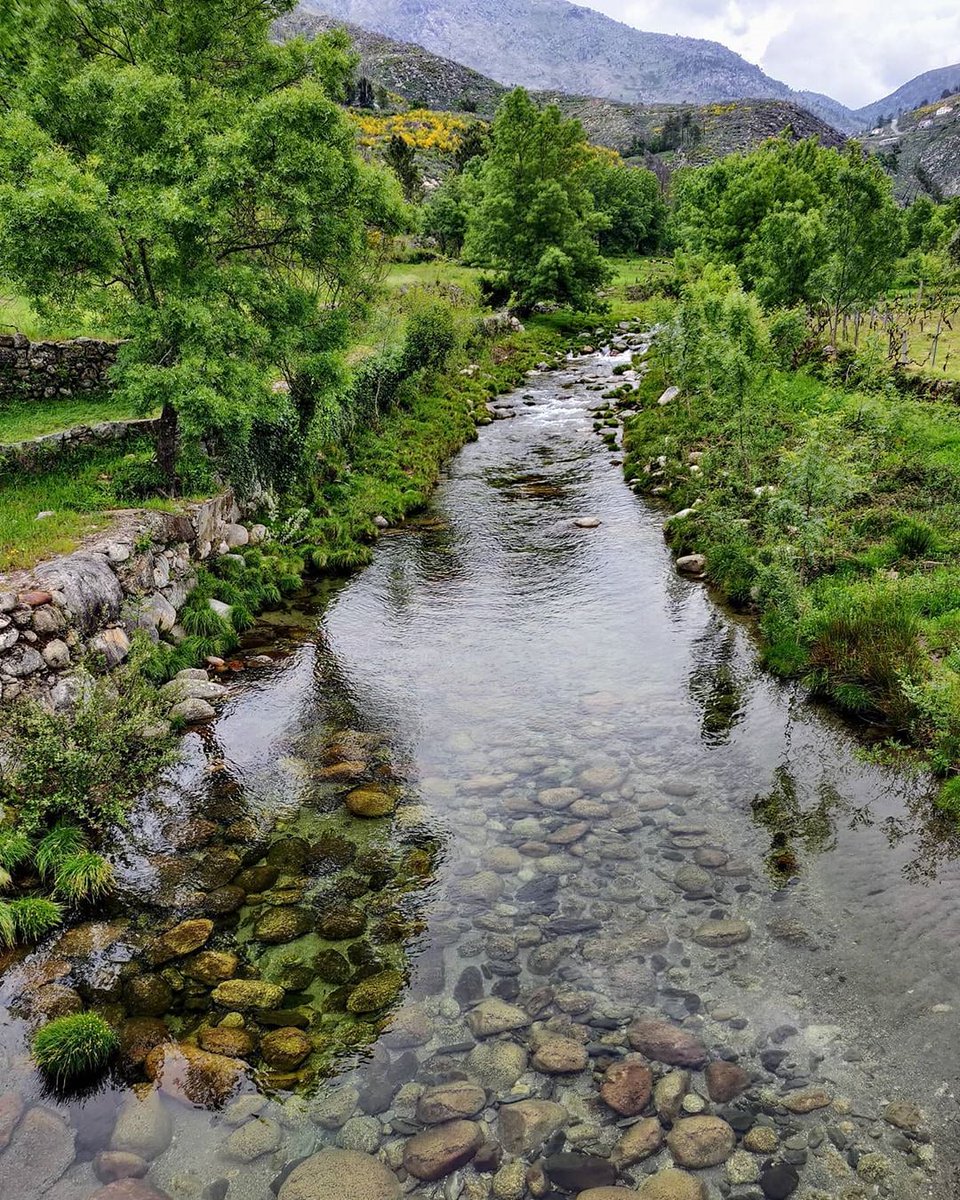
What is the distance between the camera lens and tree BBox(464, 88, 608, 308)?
180 ft

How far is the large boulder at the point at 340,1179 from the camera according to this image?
657cm

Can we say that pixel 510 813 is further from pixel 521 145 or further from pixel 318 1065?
pixel 521 145

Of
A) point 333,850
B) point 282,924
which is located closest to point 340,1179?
point 282,924

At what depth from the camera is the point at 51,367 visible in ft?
70.4

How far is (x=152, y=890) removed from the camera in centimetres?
1009

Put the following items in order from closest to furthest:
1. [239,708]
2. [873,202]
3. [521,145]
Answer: [239,708]
[873,202]
[521,145]

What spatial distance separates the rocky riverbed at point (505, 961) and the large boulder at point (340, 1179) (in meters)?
0.03

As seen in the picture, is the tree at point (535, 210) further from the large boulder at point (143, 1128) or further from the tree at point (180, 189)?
the large boulder at point (143, 1128)

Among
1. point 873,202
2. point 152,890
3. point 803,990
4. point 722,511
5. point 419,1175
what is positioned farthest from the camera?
point 873,202

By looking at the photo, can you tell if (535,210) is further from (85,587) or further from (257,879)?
(257,879)

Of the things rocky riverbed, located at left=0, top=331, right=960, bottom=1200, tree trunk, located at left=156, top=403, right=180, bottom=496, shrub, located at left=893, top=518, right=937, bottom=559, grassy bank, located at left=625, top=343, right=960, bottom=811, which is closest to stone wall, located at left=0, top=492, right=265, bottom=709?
tree trunk, located at left=156, top=403, right=180, bottom=496

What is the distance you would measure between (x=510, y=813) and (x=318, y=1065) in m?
4.78

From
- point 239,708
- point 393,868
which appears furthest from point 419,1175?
point 239,708

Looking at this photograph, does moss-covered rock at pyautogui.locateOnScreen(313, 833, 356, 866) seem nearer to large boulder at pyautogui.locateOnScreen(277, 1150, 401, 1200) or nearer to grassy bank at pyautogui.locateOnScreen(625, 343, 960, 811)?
large boulder at pyautogui.locateOnScreen(277, 1150, 401, 1200)
